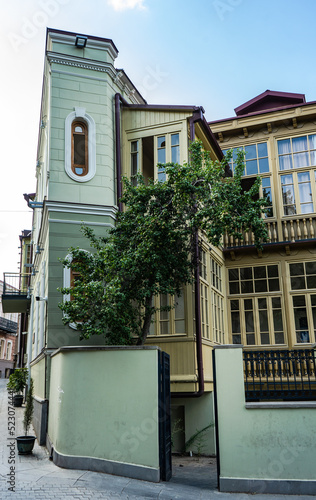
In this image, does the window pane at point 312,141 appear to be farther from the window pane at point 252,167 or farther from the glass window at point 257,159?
the window pane at point 252,167

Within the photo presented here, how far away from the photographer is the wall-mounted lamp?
1335 cm

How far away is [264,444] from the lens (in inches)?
324

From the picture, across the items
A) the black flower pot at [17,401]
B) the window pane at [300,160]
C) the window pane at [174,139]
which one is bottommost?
the black flower pot at [17,401]

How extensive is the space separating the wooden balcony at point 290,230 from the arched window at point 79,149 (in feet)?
18.8

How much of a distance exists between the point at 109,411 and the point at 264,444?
112 inches

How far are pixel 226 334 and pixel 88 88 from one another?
873 cm

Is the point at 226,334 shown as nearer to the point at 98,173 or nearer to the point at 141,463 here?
the point at 98,173

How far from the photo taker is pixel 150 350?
8.82 metres

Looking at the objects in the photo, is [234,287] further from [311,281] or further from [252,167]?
[252,167]

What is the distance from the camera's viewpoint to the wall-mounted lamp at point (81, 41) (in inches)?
526

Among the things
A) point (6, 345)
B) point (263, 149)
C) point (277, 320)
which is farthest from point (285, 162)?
point (6, 345)

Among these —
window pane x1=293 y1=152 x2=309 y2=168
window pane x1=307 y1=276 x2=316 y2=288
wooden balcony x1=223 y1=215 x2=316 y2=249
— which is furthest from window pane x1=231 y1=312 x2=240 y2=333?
window pane x1=293 y1=152 x2=309 y2=168

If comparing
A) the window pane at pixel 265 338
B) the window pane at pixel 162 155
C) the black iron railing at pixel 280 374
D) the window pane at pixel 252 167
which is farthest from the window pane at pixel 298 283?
the black iron railing at pixel 280 374

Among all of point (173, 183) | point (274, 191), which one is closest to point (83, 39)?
point (173, 183)
